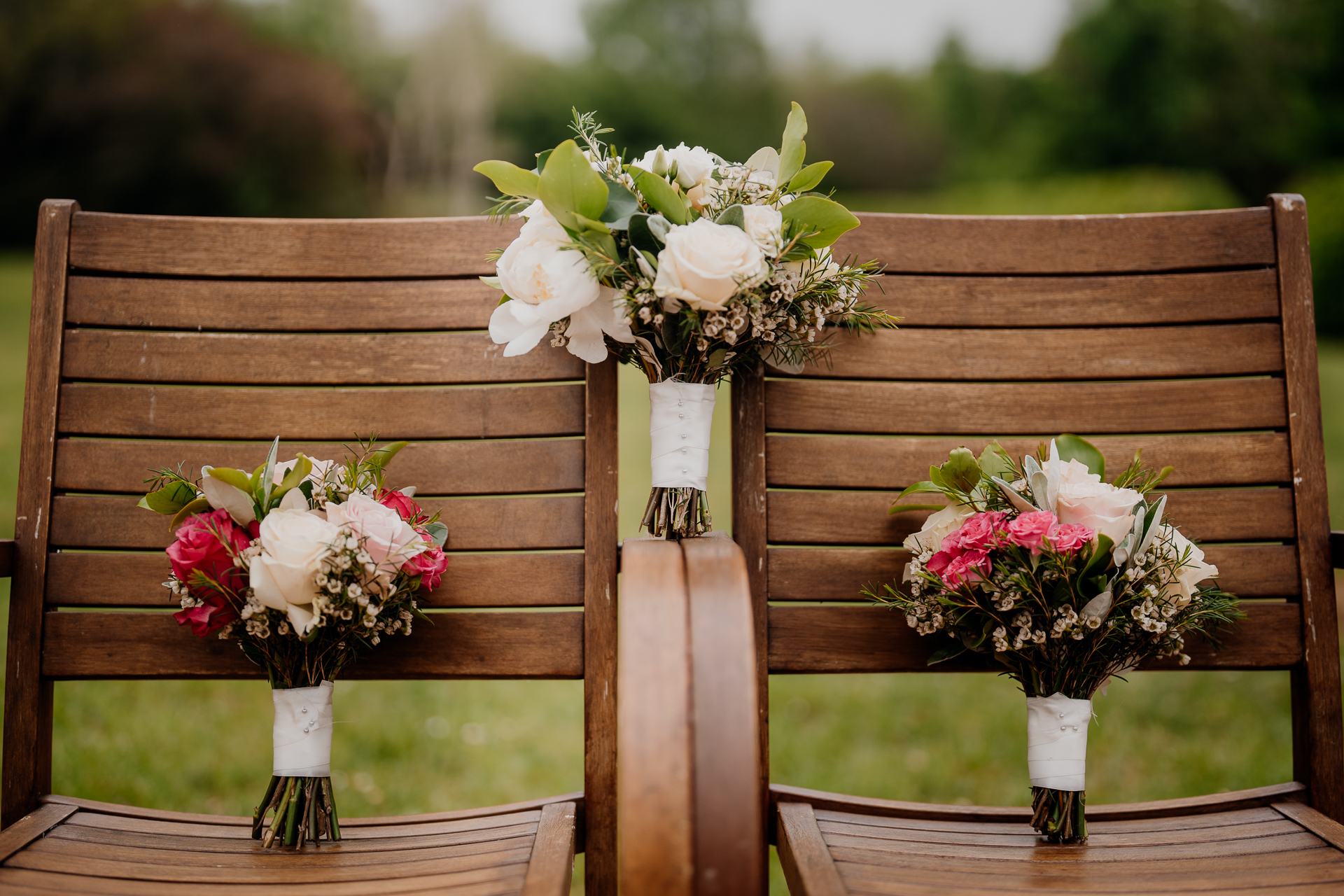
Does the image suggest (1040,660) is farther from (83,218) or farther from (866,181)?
(866,181)

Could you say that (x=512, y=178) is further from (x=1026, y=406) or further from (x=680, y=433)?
(x=1026, y=406)

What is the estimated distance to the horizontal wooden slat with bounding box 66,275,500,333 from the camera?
1366mm

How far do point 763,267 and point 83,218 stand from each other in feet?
3.66

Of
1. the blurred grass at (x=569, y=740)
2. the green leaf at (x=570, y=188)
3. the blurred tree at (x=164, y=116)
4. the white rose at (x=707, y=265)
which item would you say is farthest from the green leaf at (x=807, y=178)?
the blurred tree at (x=164, y=116)

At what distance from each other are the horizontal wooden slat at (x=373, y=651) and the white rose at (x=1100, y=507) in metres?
0.71

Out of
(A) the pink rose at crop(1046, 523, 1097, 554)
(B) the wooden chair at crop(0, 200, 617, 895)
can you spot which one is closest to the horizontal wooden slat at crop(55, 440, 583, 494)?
(B) the wooden chair at crop(0, 200, 617, 895)

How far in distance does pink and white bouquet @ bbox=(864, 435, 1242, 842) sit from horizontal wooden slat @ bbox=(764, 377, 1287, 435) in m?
0.15

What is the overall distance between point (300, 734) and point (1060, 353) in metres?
1.27

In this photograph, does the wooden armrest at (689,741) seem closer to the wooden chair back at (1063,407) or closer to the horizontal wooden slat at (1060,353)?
the wooden chair back at (1063,407)

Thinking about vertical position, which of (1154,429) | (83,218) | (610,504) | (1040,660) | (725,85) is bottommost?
(1040,660)

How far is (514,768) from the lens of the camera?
2.32 m

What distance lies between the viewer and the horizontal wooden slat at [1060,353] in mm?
1383

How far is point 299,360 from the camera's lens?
1371 mm

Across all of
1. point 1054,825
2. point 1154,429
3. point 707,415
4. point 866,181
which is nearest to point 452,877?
point 707,415
